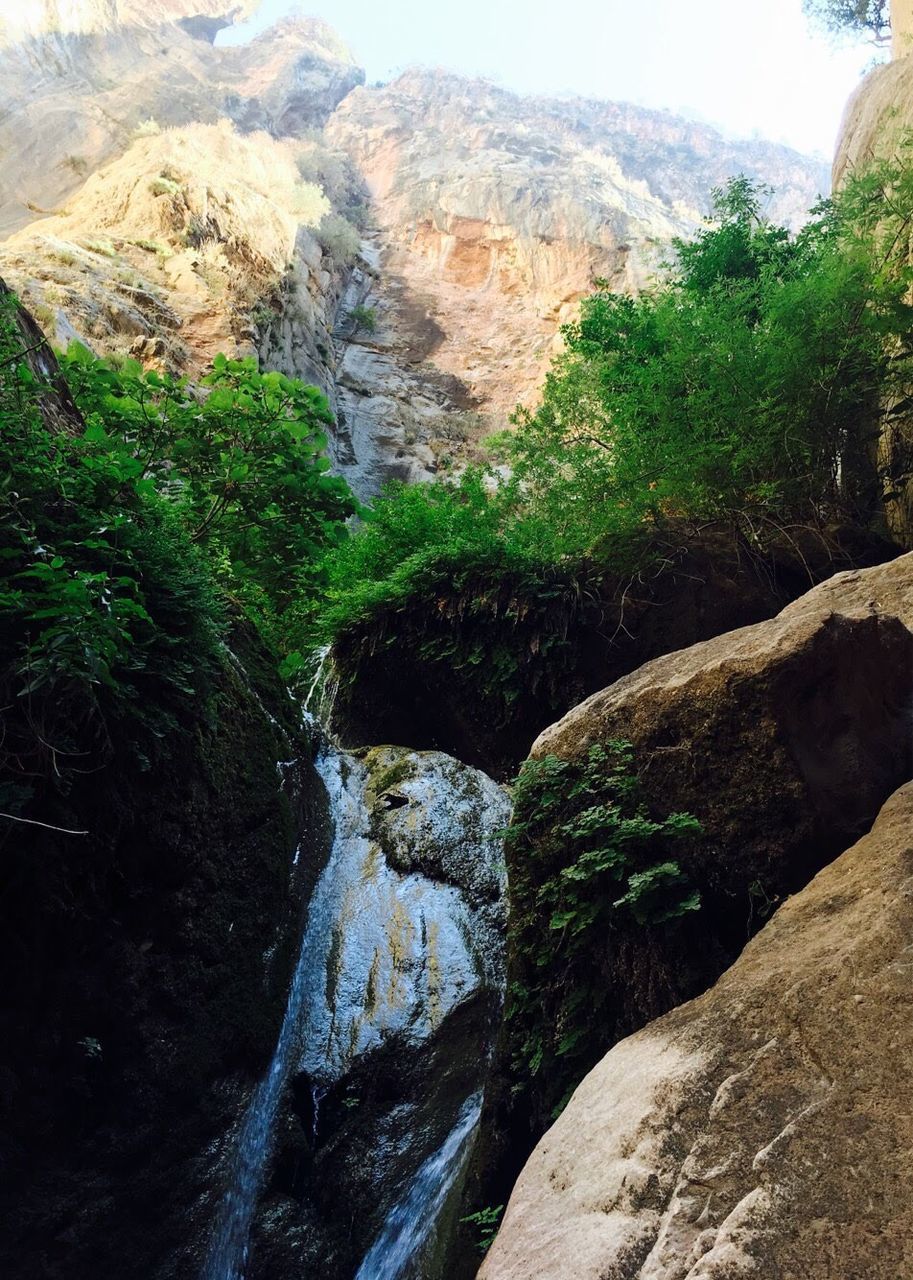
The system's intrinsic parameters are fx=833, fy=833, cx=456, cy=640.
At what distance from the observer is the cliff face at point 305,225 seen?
20.2m

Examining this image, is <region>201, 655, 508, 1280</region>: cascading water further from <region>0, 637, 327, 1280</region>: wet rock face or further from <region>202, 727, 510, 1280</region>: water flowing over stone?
<region>0, 637, 327, 1280</region>: wet rock face

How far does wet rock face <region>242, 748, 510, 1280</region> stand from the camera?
14.6ft

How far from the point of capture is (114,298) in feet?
58.5

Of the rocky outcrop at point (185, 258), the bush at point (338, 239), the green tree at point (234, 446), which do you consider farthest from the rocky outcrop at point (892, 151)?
the bush at point (338, 239)

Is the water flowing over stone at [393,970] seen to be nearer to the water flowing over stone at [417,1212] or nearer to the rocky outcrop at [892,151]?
the water flowing over stone at [417,1212]

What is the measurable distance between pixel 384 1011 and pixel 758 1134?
3.25m

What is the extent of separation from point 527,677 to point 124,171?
23.4m

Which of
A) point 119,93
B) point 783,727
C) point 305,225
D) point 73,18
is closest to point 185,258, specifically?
point 305,225

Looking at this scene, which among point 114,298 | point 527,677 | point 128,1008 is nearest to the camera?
point 128,1008

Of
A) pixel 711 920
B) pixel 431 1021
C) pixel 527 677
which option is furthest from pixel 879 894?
pixel 527 677

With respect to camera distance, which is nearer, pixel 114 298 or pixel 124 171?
pixel 114 298

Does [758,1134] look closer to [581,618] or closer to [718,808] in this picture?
[718,808]

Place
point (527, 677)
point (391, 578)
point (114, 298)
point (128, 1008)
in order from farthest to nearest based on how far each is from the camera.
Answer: point (114, 298) < point (391, 578) < point (527, 677) < point (128, 1008)

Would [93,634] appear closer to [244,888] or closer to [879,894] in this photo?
[244,888]
